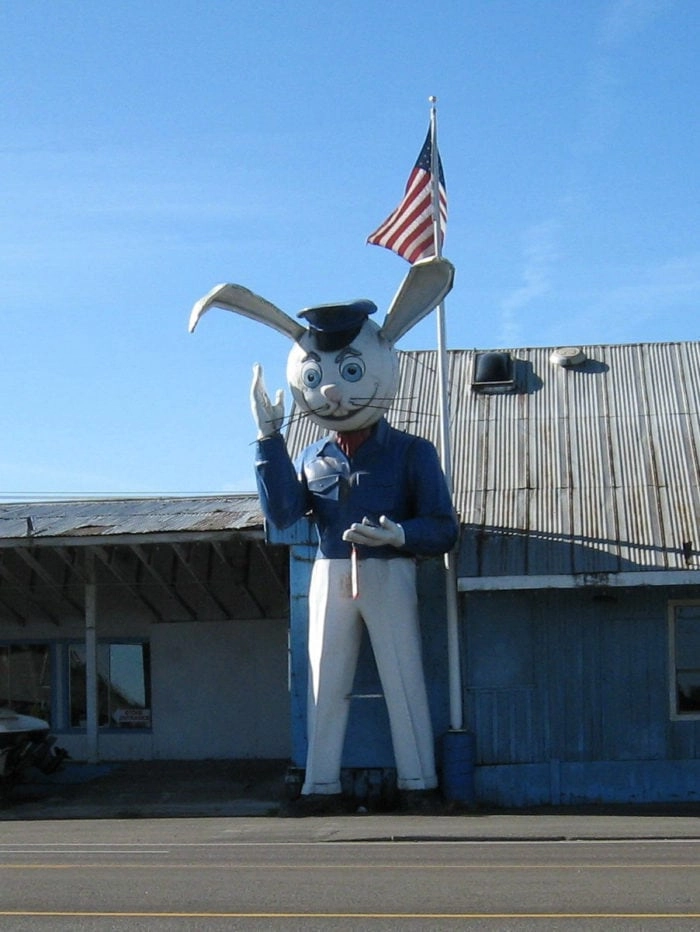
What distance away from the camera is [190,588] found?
78.2 feet

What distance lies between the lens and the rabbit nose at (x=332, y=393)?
16.8 metres

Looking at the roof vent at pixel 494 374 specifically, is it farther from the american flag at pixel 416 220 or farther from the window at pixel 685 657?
the window at pixel 685 657

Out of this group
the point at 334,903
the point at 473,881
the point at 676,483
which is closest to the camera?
the point at 334,903

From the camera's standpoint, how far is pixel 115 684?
966 inches

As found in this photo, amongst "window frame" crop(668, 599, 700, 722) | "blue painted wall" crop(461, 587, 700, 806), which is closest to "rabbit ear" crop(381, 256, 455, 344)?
"blue painted wall" crop(461, 587, 700, 806)

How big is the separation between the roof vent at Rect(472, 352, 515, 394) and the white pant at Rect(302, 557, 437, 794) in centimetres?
441

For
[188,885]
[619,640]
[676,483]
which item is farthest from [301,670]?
[188,885]

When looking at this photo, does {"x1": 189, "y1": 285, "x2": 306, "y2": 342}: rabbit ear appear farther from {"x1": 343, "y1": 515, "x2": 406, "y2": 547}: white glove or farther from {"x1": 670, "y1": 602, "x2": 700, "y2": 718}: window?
{"x1": 670, "y1": 602, "x2": 700, "y2": 718}: window

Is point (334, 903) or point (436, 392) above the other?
point (436, 392)

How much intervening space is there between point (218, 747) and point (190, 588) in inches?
106

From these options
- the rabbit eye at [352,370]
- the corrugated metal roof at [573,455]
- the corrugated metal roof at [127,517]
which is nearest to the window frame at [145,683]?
the corrugated metal roof at [127,517]

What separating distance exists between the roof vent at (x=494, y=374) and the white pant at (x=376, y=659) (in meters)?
4.41

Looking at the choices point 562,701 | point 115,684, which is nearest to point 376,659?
point 562,701

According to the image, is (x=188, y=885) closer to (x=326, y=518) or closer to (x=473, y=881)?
(x=473, y=881)
